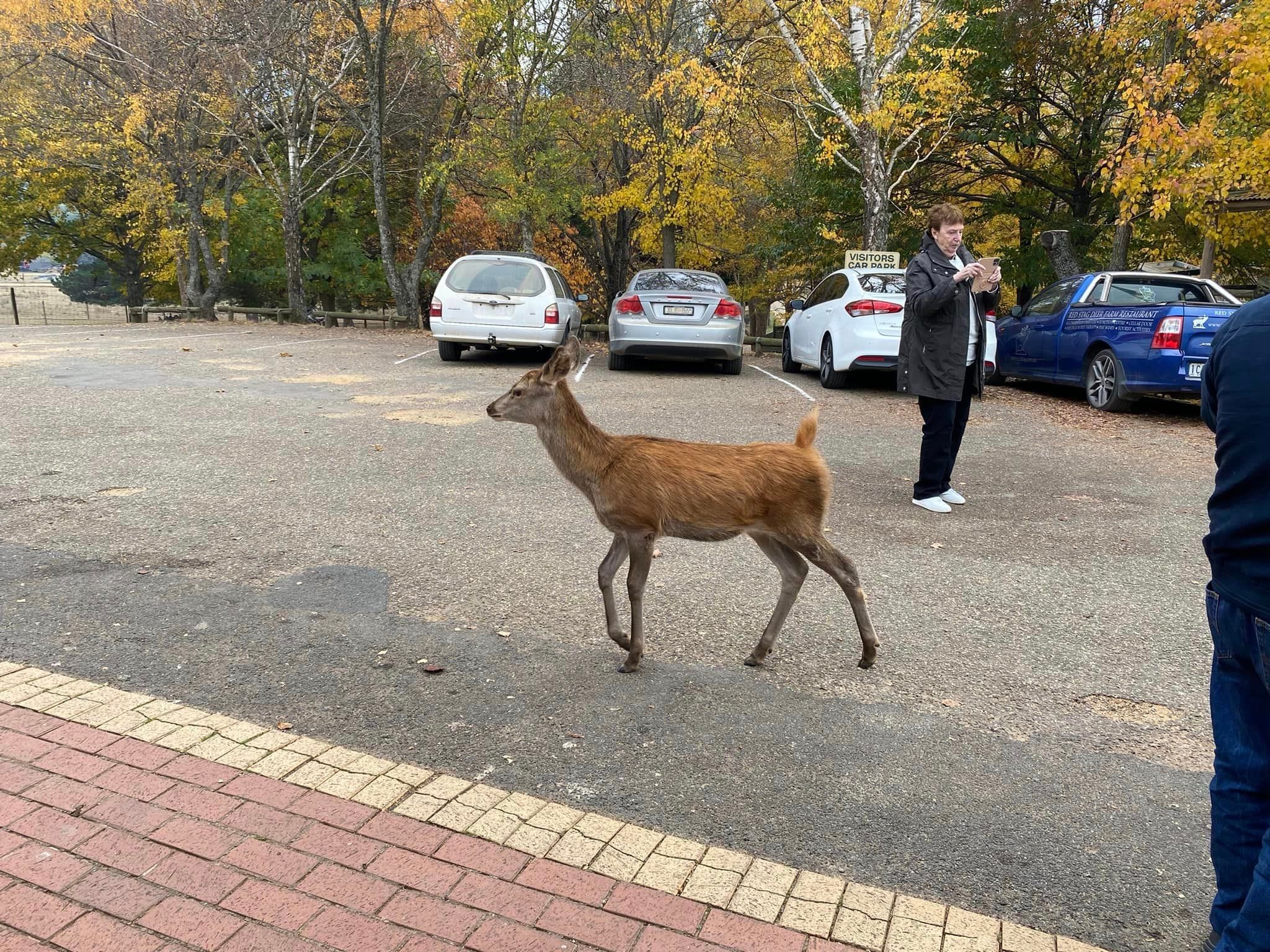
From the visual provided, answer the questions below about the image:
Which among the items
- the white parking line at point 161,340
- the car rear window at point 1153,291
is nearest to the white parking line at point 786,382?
the car rear window at point 1153,291

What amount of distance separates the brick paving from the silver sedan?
1256 centimetres

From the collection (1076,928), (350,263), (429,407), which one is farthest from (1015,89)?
(350,263)

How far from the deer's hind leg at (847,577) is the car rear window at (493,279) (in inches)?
483

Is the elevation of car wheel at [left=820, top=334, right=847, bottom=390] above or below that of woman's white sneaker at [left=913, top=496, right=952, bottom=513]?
above

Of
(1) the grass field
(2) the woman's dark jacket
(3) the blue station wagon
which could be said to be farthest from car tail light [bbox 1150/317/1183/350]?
(1) the grass field

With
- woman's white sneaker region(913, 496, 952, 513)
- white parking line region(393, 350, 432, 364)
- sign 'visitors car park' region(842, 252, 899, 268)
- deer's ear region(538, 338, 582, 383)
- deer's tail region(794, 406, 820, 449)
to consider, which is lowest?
woman's white sneaker region(913, 496, 952, 513)

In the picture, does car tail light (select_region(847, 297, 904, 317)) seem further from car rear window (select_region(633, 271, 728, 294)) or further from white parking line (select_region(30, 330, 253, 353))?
white parking line (select_region(30, 330, 253, 353))

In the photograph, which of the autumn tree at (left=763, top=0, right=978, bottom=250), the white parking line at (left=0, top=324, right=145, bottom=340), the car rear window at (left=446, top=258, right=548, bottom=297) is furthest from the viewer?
the white parking line at (left=0, top=324, right=145, bottom=340)

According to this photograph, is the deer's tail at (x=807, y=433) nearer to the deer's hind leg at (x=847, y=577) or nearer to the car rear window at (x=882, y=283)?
the deer's hind leg at (x=847, y=577)

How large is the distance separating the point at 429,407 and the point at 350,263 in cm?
2928

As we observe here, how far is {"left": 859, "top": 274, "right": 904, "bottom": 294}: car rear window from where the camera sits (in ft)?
42.9

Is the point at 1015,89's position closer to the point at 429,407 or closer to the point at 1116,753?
the point at 429,407

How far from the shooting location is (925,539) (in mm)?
6492

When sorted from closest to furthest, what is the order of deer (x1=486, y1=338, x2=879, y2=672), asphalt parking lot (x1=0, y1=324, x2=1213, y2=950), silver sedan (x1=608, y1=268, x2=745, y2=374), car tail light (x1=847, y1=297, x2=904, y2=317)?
asphalt parking lot (x1=0, y1=324, x2=1213, y2=950)
deer (x1=486, y1=338, x2=879, y2=672)
car tail light (x1=847, y1=297, x2=904, y2=317)
silver sedan (x1=608, y1=268, x2=745, y2=374)
